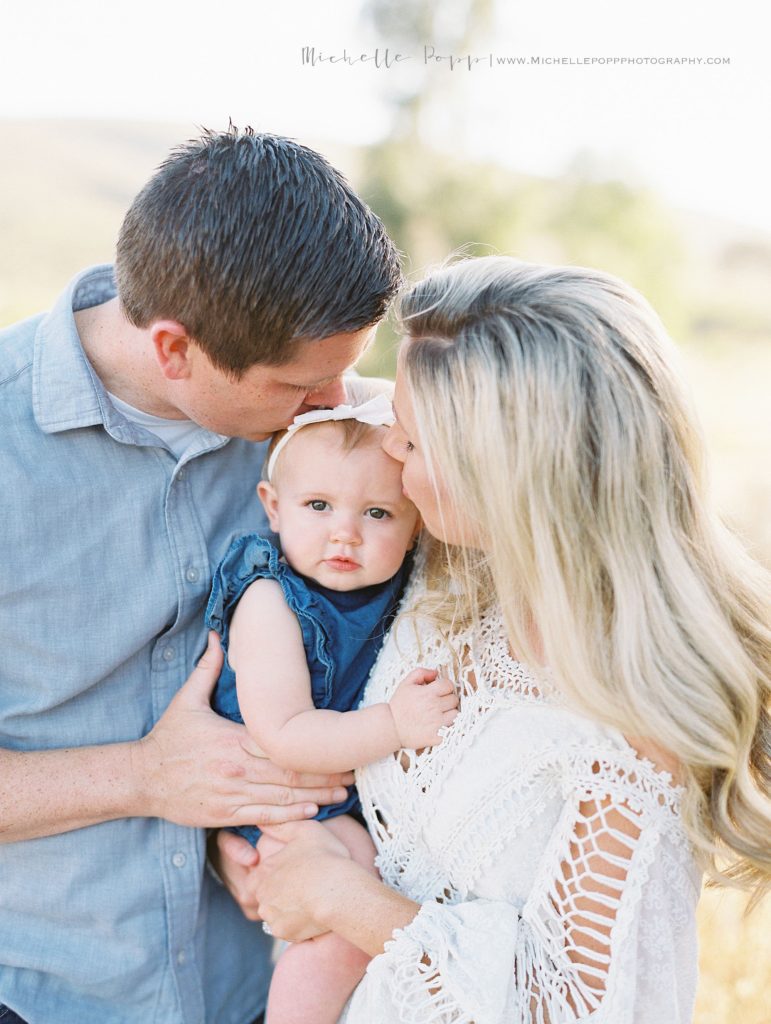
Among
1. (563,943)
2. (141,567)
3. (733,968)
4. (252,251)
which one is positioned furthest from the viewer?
(733,968)

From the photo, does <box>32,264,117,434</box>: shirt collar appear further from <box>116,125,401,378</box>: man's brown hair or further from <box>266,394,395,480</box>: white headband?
<box>266,394,395,480</box>: white headband

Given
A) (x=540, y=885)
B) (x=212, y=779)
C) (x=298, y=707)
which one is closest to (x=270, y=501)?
(x=298, y=707)

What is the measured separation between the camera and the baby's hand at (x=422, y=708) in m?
1.93

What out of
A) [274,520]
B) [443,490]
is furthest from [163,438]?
Result: [443,490]

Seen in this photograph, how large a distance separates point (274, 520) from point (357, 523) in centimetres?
23

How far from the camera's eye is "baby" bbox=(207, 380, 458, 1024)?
2.00 metres

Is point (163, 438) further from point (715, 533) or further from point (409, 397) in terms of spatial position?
point (715, 533)

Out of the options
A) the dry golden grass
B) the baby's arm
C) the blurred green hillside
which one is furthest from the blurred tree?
the baby's arm

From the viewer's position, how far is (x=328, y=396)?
2295 mm

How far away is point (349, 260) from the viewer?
82.9 inches

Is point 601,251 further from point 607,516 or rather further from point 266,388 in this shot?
point 607,516

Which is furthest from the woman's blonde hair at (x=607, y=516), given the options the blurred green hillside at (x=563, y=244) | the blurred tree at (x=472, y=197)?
the blurred tree at (x=472, y=197)

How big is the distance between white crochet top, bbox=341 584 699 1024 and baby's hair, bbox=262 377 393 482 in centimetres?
62

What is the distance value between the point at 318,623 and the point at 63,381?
0.76 meters
